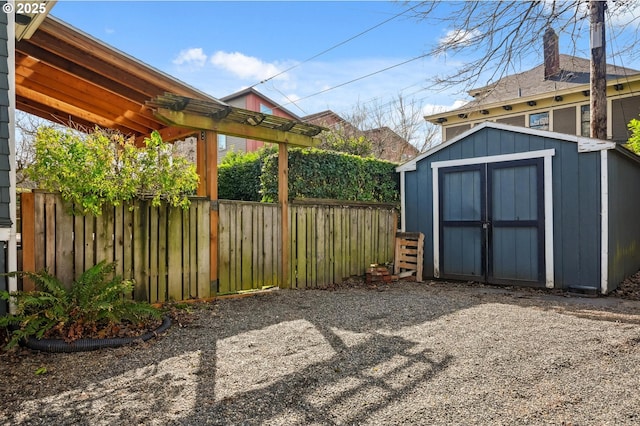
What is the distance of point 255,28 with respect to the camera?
10.8m

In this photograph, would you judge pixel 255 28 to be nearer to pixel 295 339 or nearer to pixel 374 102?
pixel 374 102

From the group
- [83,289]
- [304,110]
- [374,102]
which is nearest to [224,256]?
[83,289]

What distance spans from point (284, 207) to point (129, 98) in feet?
8.30

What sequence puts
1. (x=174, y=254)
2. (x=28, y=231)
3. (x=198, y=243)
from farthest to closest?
(x=198, y=243) → (x=174, y=254) → (x=28, y=231)

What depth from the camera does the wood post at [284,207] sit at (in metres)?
5.58

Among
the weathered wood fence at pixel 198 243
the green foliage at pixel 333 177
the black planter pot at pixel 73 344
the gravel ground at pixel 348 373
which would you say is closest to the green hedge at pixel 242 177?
the green foliage at pixel 333 177

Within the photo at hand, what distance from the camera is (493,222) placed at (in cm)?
639

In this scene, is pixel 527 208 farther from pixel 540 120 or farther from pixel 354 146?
pixel 540 120

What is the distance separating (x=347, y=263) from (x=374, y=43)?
6.75m

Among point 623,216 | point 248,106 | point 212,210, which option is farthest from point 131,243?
point 248,106

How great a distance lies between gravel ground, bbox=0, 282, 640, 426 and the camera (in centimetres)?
201

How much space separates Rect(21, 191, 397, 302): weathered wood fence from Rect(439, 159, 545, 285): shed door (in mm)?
1231

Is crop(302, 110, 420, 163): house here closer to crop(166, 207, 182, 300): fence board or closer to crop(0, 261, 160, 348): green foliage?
crop(166, 207, 182, 300): fence board

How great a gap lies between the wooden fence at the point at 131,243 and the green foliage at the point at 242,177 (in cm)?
210
